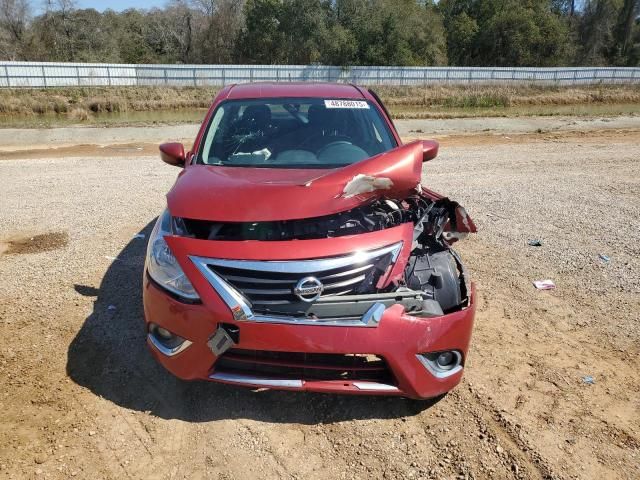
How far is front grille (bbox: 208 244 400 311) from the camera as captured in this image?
8.62 feet

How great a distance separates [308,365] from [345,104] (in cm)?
271

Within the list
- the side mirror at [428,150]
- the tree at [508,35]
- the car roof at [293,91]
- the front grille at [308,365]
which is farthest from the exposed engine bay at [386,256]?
the tree at [508,35]

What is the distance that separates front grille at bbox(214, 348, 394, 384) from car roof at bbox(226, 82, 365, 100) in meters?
2.69

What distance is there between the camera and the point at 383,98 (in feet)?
105

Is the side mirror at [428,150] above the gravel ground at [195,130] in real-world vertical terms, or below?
above

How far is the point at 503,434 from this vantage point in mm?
2881

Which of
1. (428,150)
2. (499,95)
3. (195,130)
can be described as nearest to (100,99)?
(195,130)

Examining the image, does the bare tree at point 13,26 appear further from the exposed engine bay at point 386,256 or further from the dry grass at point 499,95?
the exposed engine bay at point 386,256

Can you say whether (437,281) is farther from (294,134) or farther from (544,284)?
(544,284)

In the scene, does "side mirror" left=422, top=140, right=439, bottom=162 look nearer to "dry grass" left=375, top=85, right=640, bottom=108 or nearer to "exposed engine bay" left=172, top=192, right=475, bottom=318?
"exposed engine bay" left=172, top=192, right=475, bottom=318

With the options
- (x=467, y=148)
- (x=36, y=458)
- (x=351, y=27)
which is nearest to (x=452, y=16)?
(x=351, y=27)

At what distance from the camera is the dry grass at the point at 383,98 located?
26.0 metres

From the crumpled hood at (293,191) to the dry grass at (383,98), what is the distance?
21025mm

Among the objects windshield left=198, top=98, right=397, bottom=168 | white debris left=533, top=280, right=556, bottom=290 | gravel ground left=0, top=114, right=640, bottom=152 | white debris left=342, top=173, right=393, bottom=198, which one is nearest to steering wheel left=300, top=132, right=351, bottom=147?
windshield left=198, top=98, right=397, bottom=168
